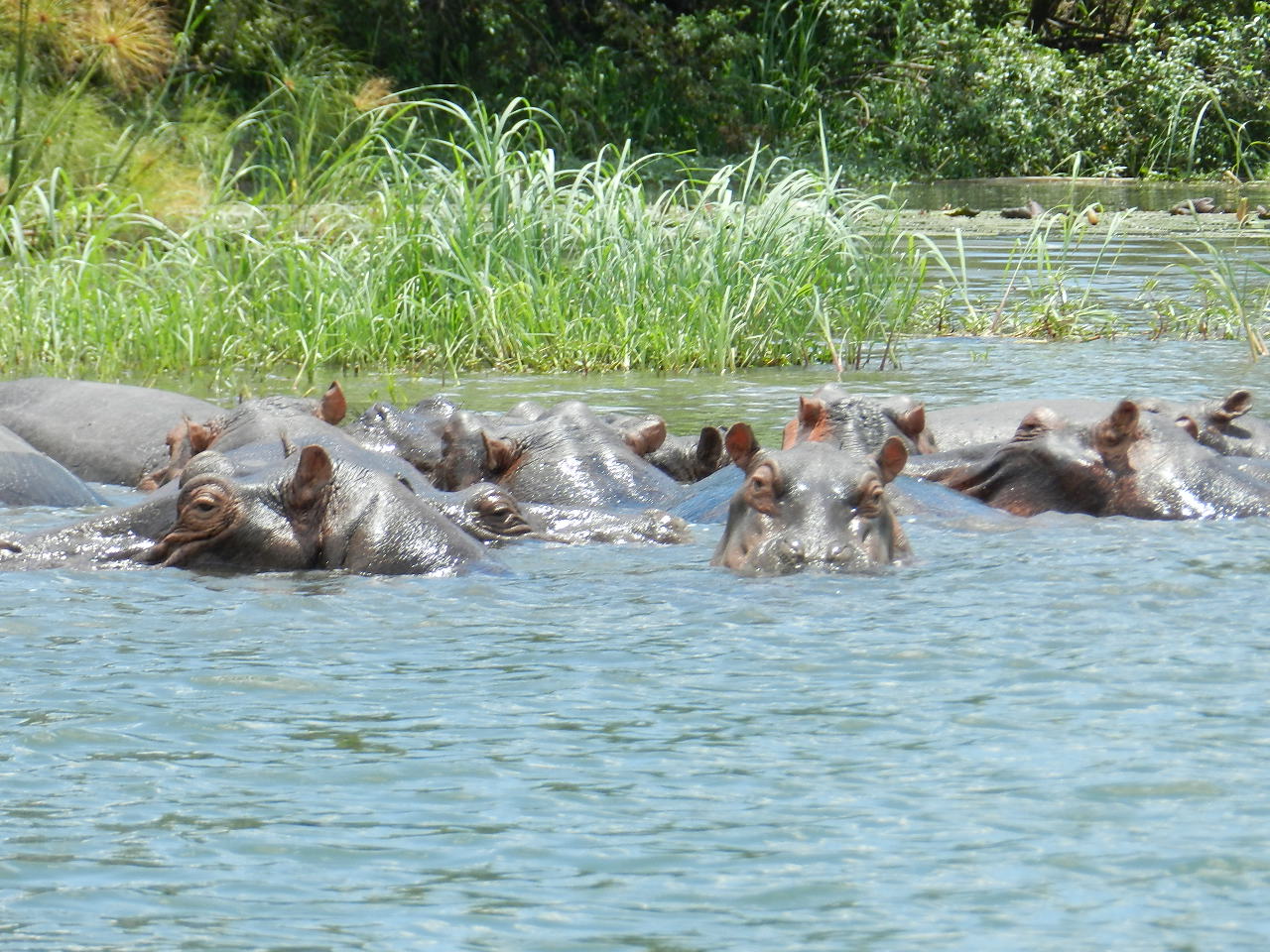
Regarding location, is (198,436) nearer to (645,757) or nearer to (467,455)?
(467,455)

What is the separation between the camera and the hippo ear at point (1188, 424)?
6.31 meters

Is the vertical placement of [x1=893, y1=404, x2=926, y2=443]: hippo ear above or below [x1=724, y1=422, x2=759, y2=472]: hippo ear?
below

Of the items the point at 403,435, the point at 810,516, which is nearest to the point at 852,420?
the point at 403,435

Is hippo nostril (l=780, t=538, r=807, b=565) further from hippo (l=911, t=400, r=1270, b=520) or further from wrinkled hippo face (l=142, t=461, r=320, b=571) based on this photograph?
hippo (l=911, t=400, r=1270, b=520)

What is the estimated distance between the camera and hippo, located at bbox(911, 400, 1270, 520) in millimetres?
5844

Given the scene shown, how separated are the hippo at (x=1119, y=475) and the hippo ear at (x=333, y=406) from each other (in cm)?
193

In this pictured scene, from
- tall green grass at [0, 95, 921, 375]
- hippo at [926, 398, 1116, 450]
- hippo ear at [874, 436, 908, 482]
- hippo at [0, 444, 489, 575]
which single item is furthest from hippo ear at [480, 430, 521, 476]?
tall green grass at [0, 95, 921, 375]

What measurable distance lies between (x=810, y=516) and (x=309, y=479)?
1171mm

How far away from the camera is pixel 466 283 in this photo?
30.0 feet

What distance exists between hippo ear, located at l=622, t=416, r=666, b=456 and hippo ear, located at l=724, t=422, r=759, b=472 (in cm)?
134

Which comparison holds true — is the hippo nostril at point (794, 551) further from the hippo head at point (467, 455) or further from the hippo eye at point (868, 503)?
the hippo head at point (467, 455)

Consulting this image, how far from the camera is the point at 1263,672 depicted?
385cm

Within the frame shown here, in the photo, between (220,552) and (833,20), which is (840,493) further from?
(833,20)

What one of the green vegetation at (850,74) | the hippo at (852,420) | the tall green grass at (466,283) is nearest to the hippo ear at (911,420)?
the hippo at (852,420)
